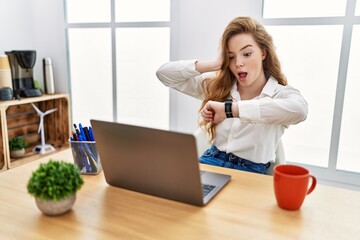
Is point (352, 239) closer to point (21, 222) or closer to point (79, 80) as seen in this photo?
point (21, 222)

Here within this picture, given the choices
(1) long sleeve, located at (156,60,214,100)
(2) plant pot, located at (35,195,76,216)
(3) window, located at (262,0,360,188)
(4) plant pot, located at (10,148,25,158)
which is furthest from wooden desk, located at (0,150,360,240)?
(4) plant pot, located at (10,148,25,158)

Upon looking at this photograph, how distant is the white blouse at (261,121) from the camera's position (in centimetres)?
119

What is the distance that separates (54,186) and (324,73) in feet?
5.68

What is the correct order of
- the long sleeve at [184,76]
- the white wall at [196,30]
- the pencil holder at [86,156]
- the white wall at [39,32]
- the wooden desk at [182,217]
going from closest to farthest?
the wooden desk at [182,217] < the pencil holder at [86,156] < the long sleeve at [184,76] < the white wall at [196,30] < the white wall at [39,32]

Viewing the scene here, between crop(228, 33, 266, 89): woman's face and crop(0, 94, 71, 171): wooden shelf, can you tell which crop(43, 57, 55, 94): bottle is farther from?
crop(228, 33, 266, 89): woman's face

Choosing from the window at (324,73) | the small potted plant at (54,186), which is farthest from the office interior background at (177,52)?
the small potted plant at (54,186)

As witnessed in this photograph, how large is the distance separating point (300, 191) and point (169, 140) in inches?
13.7

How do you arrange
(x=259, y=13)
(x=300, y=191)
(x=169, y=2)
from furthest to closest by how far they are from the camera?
(x=169, y=2)
(x=259, y=13)
(x=300, y=191)

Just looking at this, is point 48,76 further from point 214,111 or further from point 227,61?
point 214,111

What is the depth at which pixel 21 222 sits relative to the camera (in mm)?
786

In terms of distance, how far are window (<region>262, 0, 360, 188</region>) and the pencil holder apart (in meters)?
1.46

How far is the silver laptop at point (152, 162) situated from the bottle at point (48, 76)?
2.20 metres

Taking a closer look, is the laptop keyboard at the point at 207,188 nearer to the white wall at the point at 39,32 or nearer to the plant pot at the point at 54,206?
the plant pot at the point at 54,206

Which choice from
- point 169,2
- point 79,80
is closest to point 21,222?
point 169,2
